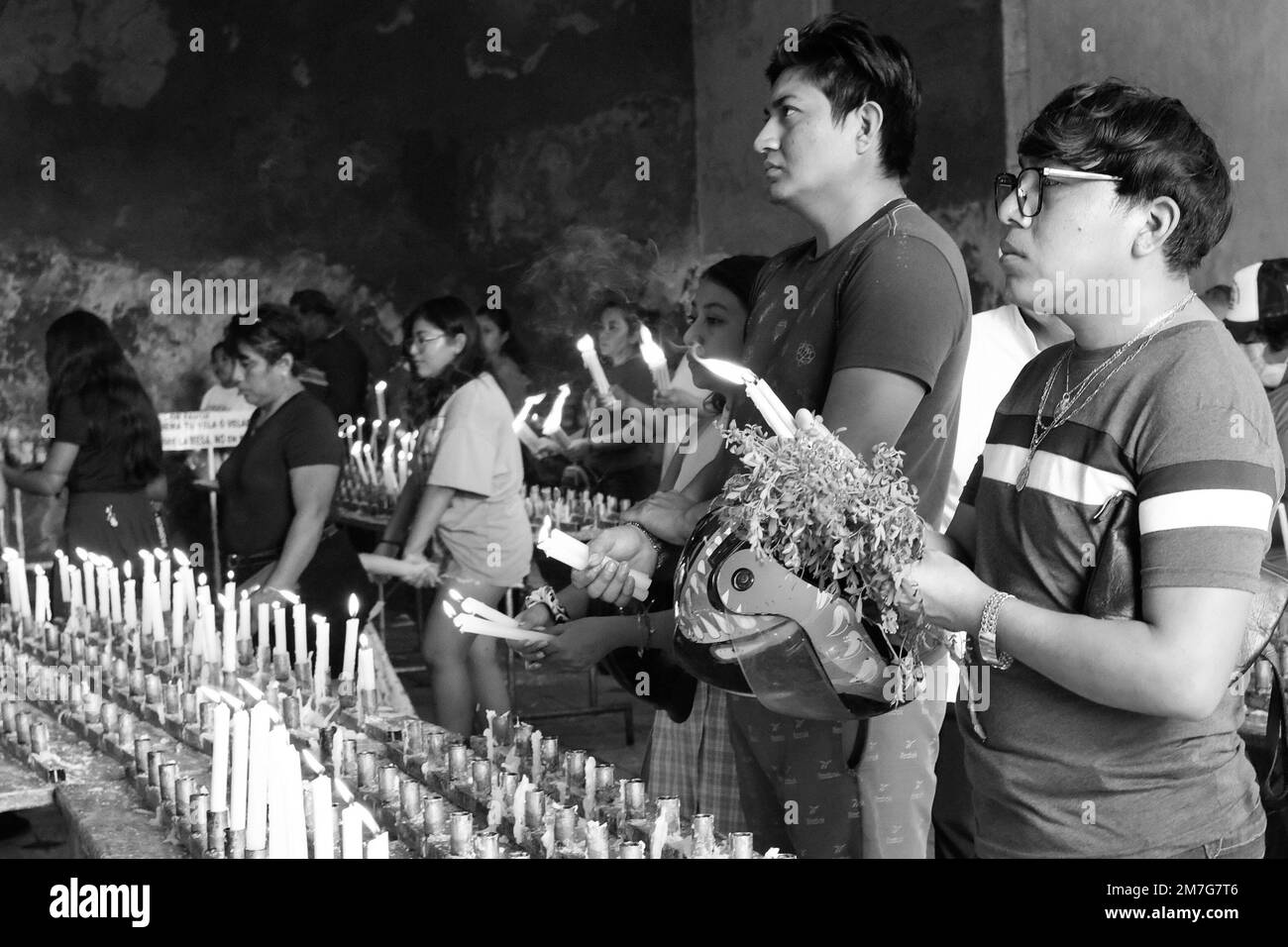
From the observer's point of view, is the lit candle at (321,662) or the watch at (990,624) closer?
the watch at (990,624)

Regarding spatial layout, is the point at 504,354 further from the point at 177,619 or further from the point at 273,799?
the point at 273,799

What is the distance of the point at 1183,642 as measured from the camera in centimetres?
159

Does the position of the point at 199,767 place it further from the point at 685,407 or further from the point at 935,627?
the point at 685,407

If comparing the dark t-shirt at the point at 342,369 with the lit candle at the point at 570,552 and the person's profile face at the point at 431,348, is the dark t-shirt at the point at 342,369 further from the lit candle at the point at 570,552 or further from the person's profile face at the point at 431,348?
the lit candle at the point at 570,552

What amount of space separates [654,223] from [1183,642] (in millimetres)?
11133

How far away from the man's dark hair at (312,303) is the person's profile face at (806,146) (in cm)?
778

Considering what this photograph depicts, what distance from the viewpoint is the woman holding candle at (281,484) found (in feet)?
15.2

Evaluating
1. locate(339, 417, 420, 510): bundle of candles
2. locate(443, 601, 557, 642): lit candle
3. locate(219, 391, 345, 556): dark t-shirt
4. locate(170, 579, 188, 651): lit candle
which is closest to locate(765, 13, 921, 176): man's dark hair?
locate(443, 601, 557, 642): lit candle

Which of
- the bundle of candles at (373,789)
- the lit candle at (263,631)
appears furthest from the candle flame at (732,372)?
the lit candle at (263,631)

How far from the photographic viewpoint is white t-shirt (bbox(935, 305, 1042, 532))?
3260 millimetres

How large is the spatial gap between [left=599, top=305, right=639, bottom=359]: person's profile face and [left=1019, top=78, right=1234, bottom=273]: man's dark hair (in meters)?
6.71
